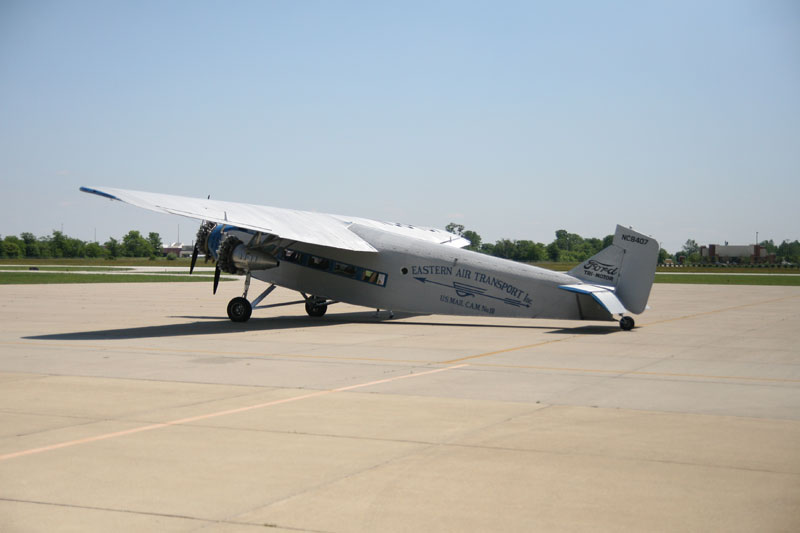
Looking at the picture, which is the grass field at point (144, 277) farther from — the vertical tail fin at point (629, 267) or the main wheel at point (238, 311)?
the vertical tail fin at point (629, 267)

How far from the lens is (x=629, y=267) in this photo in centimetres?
2139

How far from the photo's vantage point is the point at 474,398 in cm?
1109

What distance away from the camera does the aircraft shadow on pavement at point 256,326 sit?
1980cm

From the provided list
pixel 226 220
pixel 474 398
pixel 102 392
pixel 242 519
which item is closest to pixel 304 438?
pixel 242 519

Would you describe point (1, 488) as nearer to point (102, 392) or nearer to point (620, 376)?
point (102, 392)

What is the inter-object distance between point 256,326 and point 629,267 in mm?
11185

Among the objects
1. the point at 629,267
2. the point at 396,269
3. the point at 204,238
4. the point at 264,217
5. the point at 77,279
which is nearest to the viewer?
the point at 629,267

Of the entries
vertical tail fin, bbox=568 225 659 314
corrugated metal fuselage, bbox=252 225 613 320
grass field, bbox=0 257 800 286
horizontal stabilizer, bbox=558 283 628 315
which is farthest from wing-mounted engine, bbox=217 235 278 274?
vertical tail fin, bbox=568 225 659 314

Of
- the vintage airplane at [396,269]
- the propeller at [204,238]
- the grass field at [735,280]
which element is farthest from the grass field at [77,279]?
the grass field at [735,280]

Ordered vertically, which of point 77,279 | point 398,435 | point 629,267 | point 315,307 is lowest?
point 398,435

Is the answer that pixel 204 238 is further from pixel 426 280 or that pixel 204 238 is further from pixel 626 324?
pixel 626 324

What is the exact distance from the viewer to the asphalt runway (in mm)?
5988

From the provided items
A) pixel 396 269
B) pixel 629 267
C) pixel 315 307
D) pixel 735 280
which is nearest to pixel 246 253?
pixel 315 307

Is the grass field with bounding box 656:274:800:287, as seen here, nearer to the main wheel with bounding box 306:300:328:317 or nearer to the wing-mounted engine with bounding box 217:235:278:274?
the main wheel with bounding box 306:300:328:317
